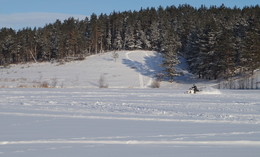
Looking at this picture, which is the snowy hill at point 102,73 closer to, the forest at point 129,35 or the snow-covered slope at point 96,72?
the snow-covered slope at point 96,72

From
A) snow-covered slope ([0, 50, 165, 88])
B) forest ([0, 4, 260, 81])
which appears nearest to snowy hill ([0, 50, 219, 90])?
snow-covered slope ([0, 50, 165, 88])

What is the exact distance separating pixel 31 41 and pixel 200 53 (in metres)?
51.3

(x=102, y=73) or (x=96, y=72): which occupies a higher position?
(x=96, y=72)

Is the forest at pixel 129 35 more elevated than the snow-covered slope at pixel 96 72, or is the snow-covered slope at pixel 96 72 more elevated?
the forest at pixel 129 35

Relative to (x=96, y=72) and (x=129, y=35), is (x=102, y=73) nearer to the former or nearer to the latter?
(x=96, y=72)

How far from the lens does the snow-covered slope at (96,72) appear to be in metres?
50.4

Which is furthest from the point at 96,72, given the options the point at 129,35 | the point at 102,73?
the point at 129,35

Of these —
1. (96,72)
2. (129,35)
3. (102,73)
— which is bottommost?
(102,73)

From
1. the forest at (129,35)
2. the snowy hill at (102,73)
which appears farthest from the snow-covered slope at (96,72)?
the forest at (129,35)

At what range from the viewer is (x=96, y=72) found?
61.2m

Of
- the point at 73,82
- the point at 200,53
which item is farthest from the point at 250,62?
the point at 73,82

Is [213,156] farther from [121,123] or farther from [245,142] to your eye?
[121,123]

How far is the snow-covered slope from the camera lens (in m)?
50.4

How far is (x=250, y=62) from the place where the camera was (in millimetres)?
48688
